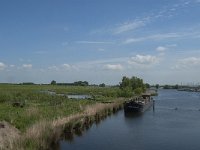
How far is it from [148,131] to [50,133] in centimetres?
1877

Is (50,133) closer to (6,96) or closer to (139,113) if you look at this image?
(6,96)

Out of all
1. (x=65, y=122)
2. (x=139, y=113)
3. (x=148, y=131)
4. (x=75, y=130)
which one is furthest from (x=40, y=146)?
(x=139, y=113)

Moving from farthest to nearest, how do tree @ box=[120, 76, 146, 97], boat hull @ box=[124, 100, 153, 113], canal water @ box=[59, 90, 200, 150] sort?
tree @ box=[120, 76, 146, 97] → boat hull @ box=[124, 100, 153, 113] → canal water @ box=[59, 90, 200, 150]

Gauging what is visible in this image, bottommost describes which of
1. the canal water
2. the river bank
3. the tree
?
the canal water

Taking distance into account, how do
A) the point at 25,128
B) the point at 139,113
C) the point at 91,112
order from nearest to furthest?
the point at 25,128, the point at 91,112, the point at 139,113

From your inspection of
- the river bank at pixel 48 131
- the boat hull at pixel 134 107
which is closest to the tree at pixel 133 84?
the boat hull at pixel 134 107

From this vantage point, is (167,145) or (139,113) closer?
(167,145)

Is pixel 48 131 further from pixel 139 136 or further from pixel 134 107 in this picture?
pixel 134 107

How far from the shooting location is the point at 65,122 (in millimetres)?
38938

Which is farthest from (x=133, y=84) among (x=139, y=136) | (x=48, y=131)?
(x=48, y=131)

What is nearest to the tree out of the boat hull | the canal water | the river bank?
the boat hull

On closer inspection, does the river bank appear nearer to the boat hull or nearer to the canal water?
the canal water

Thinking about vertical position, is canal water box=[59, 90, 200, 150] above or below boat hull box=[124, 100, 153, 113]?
below

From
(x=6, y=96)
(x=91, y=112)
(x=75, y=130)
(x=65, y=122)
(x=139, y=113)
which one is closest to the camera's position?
(x=65, y=122)
